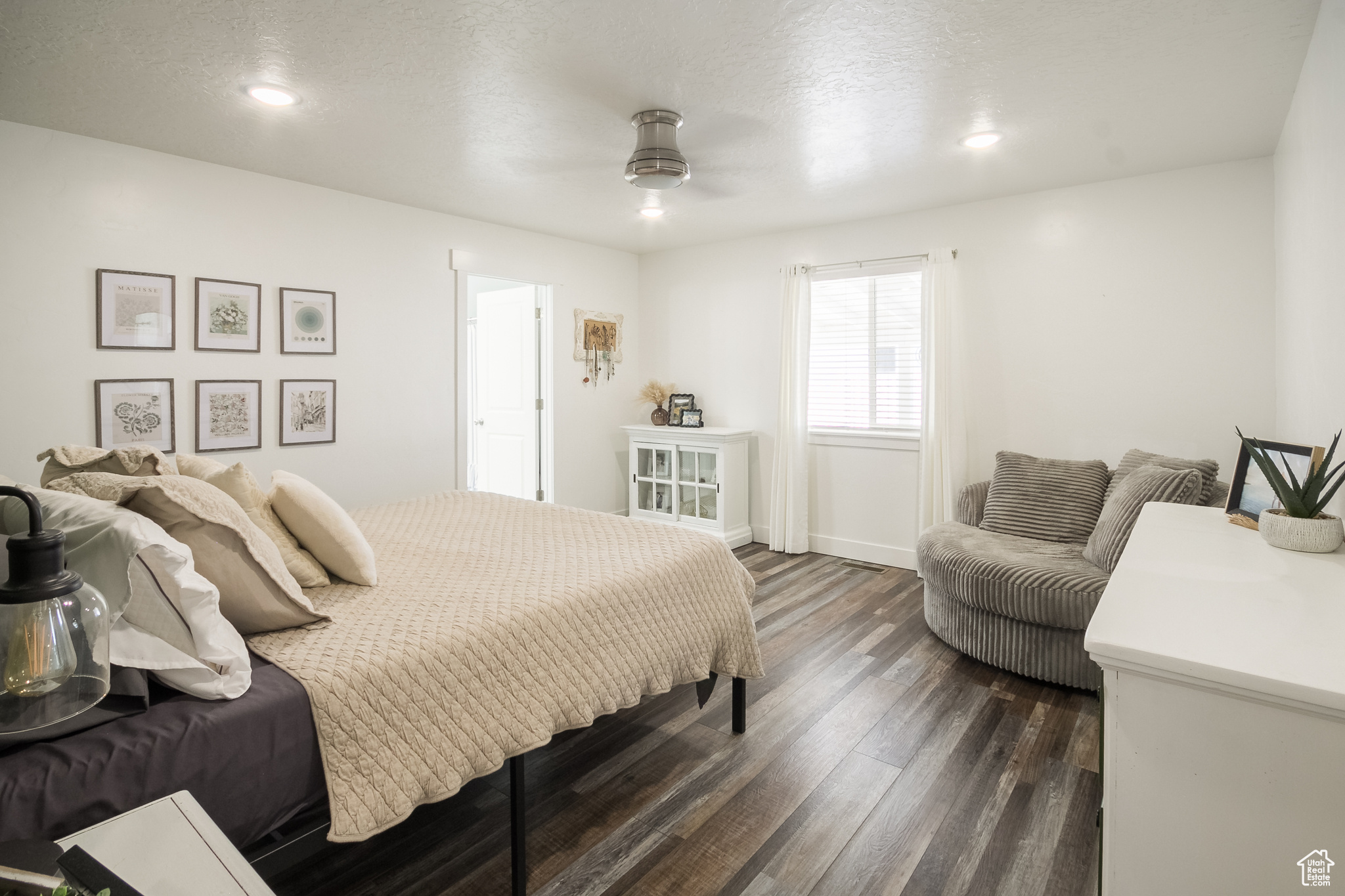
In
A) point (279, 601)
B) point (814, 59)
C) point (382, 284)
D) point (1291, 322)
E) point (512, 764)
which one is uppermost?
point (814, 59)

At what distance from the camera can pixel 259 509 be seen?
1.94 meters

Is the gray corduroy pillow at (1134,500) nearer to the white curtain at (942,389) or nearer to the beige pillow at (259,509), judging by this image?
the white curtain at (942,389)

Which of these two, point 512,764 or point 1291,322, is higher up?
point 1291,322

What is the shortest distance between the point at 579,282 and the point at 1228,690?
5.03 m

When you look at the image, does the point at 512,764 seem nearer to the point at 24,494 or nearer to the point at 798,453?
the point at 24,494

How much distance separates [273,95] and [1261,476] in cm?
364

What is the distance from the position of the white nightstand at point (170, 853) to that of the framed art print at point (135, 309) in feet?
10.1

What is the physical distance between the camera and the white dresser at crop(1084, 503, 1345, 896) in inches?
35.4

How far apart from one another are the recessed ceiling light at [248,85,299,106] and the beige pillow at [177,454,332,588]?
1.45 meters

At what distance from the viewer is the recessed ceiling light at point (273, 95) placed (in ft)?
8.25

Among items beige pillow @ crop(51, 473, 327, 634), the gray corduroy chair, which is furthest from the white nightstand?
the gray corduroy chair

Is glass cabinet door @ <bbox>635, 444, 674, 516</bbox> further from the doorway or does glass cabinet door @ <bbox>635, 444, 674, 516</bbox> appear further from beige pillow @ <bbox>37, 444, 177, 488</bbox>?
beige pillow @ <bbox>37, 444, 177, 488</bbox>

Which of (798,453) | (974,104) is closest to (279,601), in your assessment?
(974,104)

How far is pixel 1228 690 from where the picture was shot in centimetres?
95
